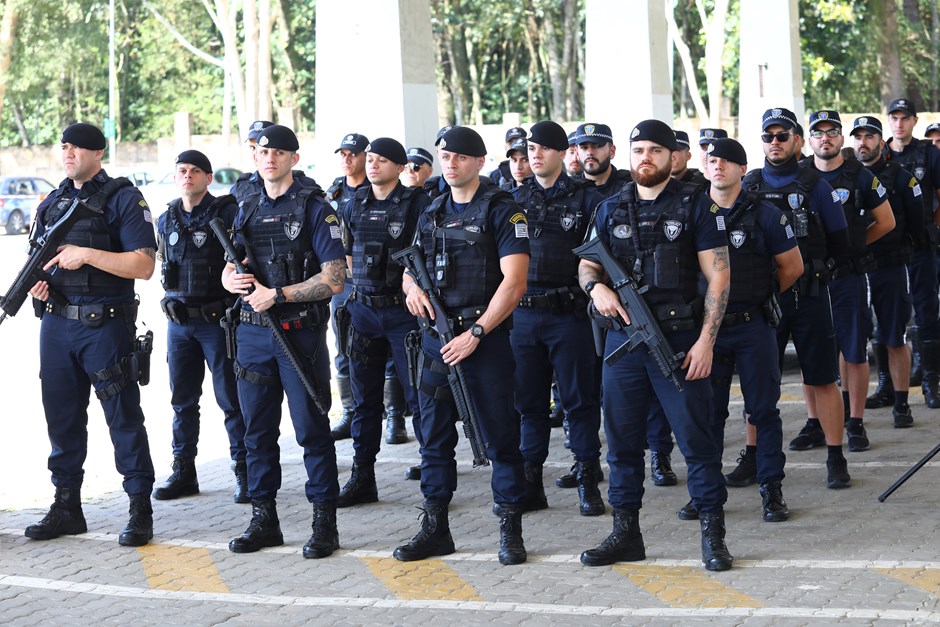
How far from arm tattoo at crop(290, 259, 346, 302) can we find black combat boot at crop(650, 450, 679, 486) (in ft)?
8.59

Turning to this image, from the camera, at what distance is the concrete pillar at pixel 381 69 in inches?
464

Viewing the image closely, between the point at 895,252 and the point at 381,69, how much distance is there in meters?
4.90

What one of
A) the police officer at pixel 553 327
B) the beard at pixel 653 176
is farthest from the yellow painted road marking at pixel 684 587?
the beard at pixel 653 176

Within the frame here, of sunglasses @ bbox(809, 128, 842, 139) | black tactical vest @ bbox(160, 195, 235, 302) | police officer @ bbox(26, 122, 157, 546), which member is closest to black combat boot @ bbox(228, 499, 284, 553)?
police officer @ bbox(26, 122, 157, 546)

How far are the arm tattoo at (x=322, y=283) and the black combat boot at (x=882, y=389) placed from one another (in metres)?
5.28

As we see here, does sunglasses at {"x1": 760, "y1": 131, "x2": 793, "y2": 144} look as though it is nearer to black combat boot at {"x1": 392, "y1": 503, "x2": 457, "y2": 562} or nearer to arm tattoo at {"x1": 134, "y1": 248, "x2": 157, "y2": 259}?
black combat boot at {"x1": 392, "y1": 503, "x2": 457, "y2": 562}

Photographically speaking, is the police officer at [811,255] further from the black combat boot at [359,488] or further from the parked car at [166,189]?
the parked car at [166,189]

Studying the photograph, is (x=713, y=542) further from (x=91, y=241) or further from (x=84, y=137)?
(x=84, y=137)

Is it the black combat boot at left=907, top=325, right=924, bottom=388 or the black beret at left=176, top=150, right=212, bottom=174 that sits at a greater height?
the black beret at left=176, top=150, right=212, bottom=174

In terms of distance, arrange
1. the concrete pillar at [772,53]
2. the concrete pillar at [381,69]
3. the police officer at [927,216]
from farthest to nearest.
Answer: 1. the concrete pillar at [772,53]
2. the concrete pillar at [381,69]
3. the police officer at [927,216]

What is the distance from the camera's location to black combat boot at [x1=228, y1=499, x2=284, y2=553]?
23.0ft

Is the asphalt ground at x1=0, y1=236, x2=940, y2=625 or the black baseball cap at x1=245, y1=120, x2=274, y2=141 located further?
the black baseball cap at x1=245, y1=120, x2=274, y2=141

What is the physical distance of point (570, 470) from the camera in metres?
8.74

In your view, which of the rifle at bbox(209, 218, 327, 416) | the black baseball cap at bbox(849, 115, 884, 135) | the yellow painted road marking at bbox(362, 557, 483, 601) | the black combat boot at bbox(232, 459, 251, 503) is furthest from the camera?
the black baseball cap at bbox(849, 115, 884, 135)
